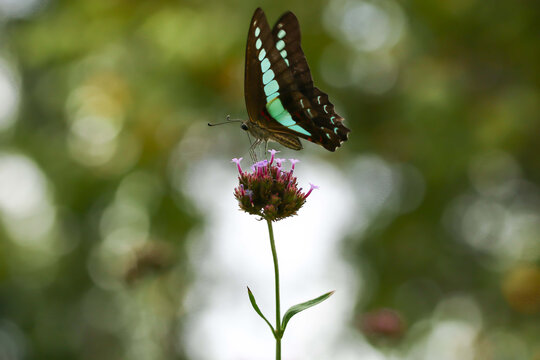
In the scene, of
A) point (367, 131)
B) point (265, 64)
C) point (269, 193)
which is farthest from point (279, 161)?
point (367, 131)

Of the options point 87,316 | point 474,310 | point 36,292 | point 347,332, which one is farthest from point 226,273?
point 36,292

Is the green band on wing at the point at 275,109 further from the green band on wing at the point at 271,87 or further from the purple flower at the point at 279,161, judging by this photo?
the purple flower at the point at 279,161

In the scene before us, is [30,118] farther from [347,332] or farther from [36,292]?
[347,332]

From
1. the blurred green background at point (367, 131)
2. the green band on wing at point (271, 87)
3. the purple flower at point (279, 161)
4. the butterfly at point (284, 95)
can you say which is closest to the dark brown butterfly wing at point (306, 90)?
the butterfly at point (284, 95)

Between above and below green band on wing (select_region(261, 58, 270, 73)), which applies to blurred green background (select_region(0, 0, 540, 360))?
above

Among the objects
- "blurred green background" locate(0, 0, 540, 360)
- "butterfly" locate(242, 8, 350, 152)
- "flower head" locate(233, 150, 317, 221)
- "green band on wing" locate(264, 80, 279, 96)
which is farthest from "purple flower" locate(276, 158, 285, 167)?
"blurred green background" locate(0, 0, 540, 360)

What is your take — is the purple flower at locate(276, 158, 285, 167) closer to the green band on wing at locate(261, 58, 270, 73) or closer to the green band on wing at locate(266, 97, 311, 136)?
the green band on wing at locate(266, 97, 311, 136)
